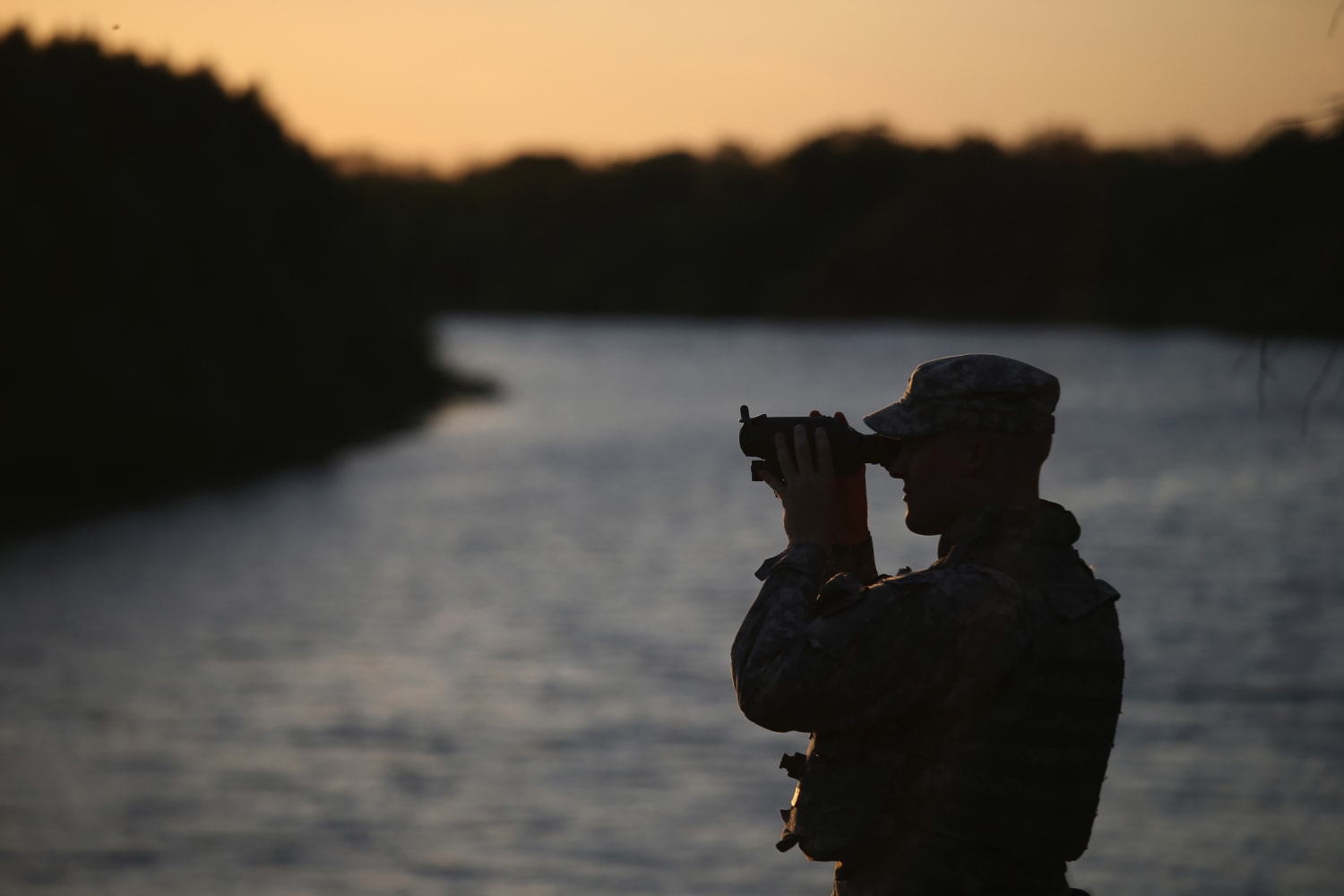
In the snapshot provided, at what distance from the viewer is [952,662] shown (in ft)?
8.89

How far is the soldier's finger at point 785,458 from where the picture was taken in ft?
9.37

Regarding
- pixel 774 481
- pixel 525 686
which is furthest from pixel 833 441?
pixel 525 686

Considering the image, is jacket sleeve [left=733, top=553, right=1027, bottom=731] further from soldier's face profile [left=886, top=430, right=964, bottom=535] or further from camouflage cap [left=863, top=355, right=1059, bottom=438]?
camouflage cap [left=863, top=355, right=1059, bottom=438]

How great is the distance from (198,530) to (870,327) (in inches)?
3413

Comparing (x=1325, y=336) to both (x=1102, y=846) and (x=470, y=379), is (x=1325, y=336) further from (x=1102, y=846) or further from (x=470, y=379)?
(x=470, y=379)

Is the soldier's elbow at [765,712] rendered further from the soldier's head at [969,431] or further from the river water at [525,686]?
the river water at [525,686]

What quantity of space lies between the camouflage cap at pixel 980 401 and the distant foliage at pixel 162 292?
2458 centimetres

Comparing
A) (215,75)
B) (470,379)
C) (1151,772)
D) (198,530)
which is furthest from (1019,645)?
(470,379)

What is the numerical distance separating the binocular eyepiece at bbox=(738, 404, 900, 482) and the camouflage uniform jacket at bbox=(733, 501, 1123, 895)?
0.18m

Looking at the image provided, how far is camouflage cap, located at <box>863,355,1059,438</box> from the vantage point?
2777mm

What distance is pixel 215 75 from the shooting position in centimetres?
4141

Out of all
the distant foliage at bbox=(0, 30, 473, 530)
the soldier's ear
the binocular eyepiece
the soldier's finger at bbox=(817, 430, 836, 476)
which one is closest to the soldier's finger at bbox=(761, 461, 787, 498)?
the binocular eyepiece

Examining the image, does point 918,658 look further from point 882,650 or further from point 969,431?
point 969,431

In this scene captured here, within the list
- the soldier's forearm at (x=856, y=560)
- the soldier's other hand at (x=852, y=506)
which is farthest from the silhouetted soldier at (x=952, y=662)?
the soldier's forearm at (x=856, y=560)
